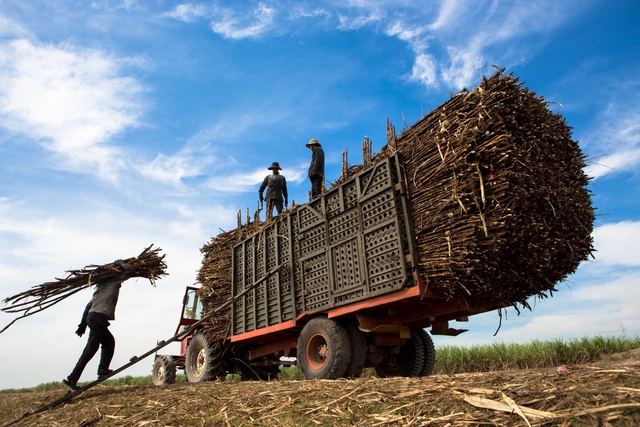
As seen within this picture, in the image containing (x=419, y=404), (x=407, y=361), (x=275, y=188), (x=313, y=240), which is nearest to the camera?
(x=419, y=404)

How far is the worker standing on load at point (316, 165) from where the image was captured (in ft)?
33.7

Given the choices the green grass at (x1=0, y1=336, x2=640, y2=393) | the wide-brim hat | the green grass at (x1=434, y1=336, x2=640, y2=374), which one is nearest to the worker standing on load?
the wide-brim hat

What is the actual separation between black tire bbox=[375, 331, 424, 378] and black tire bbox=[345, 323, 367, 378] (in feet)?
4.04

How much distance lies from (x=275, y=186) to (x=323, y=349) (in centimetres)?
529

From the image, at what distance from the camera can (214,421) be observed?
435 cm

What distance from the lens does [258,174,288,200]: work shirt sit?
37.6 ft

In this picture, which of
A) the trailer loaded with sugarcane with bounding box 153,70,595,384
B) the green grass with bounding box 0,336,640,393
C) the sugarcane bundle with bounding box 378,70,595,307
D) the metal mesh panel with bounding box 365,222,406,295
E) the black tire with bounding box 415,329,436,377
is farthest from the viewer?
the green grass with bounding box 0,336,640,393

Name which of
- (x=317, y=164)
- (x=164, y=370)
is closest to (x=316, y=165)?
(x=317, y=164)

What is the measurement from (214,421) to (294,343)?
14.4ft

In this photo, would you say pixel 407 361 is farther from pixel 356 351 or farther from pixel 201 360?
pixel 201 360

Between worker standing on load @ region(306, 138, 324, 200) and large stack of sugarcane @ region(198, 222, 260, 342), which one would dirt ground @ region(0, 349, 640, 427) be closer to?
large stack of sugarcane @ region(198, 222, 260, 342)

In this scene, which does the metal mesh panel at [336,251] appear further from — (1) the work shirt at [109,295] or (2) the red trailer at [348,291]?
(1) the work shirt at [109,295]

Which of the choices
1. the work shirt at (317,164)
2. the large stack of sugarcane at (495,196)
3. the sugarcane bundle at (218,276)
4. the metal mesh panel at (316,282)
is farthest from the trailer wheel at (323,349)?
the work shirt at (317,164)

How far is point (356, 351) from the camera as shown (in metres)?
6.89
